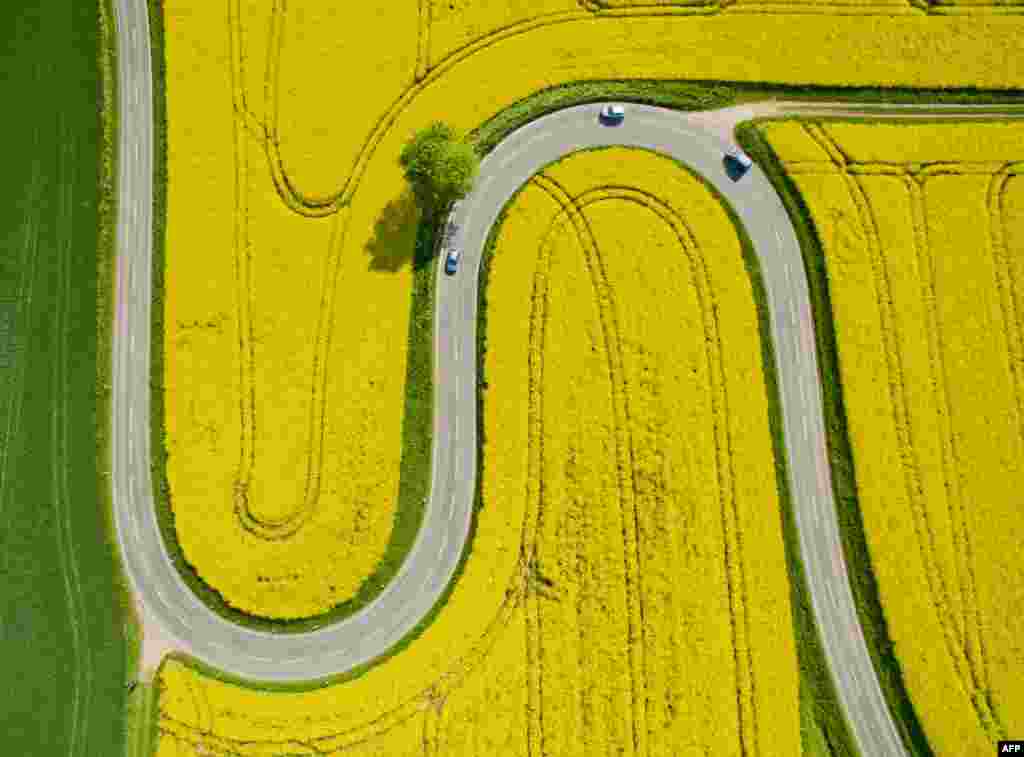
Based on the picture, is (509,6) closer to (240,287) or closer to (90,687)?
(240,287)

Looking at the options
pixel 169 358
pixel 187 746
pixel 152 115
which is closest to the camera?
pixel 187 746

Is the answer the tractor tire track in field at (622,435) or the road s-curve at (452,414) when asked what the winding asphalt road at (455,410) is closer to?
the road s-curve at (452,414)

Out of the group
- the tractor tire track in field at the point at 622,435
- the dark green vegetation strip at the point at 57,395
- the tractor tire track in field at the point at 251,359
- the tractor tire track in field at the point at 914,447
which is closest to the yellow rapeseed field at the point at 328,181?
the tractor tire track in field at the point at 251,359

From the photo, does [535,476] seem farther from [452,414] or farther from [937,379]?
[937,379]

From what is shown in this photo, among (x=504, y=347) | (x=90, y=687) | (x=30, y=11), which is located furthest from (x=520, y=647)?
(x=30, y=11)

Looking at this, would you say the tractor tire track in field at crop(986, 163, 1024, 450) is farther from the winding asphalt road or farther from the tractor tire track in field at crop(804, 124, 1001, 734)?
the winding asphalt road
